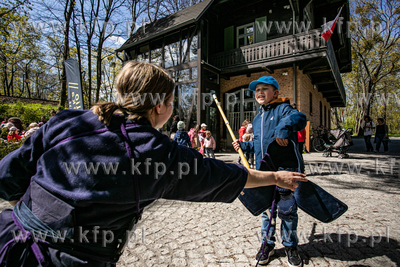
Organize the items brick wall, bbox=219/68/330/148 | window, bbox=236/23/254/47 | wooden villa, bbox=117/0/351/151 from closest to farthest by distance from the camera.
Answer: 1. wooden villa, bbox=117/0/351/151
2. brick wall, bbox=219/68/330/148
3. window, bbox=236/23/254/47

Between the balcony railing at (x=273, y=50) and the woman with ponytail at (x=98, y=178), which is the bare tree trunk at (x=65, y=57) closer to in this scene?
the balcony railing at (x=273, y=50)

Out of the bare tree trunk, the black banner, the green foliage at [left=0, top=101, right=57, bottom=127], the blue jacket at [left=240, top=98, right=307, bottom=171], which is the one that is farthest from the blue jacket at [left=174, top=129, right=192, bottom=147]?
the green foliage at [left=0, top=101, right=57, bottom=127]

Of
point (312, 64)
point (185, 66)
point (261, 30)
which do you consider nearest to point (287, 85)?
point (312, 64)

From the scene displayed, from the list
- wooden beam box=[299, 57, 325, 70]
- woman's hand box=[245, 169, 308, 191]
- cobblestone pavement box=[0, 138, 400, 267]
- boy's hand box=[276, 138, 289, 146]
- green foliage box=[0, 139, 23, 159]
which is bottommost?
cobblestone pavement box=[0, 138, 400, 267]

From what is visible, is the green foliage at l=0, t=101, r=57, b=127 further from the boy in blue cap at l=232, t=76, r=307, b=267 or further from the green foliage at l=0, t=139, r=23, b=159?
the boy in blue cap at l=232, t=76, r=307, b=267

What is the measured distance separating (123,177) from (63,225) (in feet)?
0.93

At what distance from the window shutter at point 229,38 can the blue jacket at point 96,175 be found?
14.6 metres

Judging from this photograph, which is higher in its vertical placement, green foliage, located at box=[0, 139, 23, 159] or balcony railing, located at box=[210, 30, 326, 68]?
balcony railing, located at box=[210, 30, 326, 68]

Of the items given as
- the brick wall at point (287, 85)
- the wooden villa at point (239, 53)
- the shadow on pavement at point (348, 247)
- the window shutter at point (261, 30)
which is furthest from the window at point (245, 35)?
the shadow on pavement at point (348, 247)

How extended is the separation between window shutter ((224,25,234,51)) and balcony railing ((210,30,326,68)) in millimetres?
1157

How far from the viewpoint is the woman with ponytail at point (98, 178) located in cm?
84

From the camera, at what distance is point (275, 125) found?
92.3 inches

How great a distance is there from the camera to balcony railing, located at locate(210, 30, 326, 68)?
10.6m

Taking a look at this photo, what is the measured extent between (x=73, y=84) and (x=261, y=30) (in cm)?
1064
